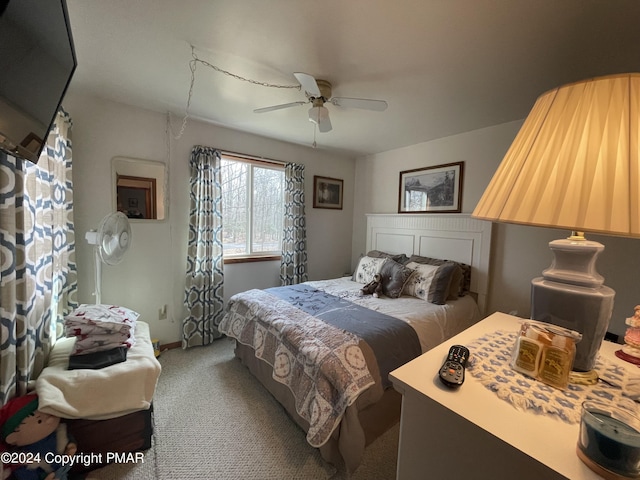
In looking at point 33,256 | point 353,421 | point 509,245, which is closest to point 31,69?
point 33,256

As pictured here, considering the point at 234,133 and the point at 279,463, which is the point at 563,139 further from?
the point at 234,133

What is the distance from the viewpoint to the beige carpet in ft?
4.64

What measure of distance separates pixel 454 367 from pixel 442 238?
8.02ft

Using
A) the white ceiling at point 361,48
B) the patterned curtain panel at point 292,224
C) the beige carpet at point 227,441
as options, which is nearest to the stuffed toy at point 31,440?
the beige carpet at point 227,441

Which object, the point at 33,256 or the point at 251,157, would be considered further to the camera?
the point at 251,157

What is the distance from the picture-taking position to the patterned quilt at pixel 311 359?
1386mm

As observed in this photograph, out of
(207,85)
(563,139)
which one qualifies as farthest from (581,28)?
(207,85)

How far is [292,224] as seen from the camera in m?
3.38

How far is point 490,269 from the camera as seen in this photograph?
8.64ft

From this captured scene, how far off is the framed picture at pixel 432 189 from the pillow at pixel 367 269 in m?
0.88

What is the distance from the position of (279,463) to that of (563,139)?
1958mm

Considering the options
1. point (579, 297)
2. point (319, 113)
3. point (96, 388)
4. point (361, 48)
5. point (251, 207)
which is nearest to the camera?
point (579, 297)

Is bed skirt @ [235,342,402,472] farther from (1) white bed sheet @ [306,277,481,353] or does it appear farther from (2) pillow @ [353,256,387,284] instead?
(2) pillow @ [353,256,387,284]

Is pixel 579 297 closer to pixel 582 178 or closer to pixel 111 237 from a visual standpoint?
pixel 582 178
